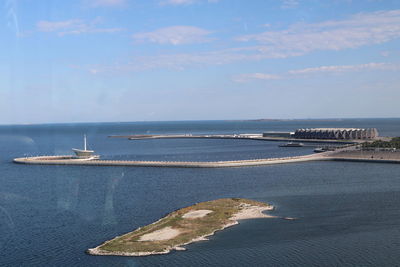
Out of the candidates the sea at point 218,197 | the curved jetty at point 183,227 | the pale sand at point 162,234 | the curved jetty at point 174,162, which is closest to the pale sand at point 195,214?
the curved jetty at point 183,227

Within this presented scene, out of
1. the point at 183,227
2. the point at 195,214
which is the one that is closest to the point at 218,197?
the point at 195,214

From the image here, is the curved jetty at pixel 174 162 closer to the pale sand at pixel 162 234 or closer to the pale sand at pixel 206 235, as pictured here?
the pale sand at pixel 206 235

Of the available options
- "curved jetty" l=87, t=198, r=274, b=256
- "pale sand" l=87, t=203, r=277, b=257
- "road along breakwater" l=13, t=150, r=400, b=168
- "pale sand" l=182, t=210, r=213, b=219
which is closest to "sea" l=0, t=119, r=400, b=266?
"pale sand" l=87, t=203, r=277, b=257

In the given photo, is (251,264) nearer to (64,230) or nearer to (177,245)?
(177,245)

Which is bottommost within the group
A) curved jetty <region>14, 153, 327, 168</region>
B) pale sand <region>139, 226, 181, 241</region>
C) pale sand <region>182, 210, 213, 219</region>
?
pale sand <region>139, 226, 181, 241</region>

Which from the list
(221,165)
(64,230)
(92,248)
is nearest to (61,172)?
(221,165)

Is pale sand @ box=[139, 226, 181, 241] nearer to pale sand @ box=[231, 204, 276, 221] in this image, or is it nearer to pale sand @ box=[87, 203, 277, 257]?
pale sand @ box=[87, 203, 277, 257]

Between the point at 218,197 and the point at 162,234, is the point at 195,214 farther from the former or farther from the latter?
the point at 218,197
